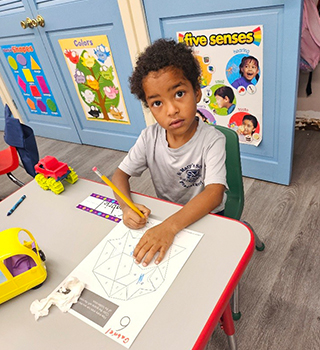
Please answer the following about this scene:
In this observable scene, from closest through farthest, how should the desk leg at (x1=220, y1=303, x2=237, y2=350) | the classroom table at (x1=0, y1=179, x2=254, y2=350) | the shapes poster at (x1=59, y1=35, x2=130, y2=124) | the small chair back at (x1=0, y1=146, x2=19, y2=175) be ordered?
the classroom table at (x1=0, y1=179, x2=254, y2=350) → the desk leg at (x1=220, y1=303, x2=237, y2=350) → the small chair back at (x1=0, y1=146, x2=19, y2=175) → the shapes poster at (x1=59, y1=35, x2=130, y2=124)

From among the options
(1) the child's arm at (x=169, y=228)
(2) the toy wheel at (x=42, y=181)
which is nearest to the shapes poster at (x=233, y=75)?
(1) the child's arm at (x=169, y=228)

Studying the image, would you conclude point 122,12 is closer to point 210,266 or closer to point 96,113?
point 96,113

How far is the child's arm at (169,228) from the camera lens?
63cm

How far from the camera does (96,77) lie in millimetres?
2156

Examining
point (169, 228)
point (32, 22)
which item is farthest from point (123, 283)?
point (32, 22)

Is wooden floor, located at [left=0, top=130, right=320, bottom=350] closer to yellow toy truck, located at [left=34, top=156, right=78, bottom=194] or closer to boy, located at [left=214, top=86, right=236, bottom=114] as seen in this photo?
boy, located at [left=214, top=86, right=236, bottom=114]

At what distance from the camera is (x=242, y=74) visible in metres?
1.55

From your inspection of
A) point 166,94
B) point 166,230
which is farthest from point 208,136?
point 166,230

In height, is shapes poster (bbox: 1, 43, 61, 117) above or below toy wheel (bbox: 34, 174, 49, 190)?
below

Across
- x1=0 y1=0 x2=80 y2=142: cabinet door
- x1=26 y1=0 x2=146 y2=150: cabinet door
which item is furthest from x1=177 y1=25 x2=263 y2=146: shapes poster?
x1=0 y1=0 x2=80 y2=142: cabinet door

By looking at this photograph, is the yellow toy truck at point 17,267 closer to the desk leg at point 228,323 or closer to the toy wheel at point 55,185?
the toy wheel at point 55,185

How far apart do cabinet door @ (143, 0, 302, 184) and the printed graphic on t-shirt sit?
0.83 meters

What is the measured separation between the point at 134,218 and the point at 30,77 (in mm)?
2381

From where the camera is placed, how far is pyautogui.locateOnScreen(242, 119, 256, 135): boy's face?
5.54ft
